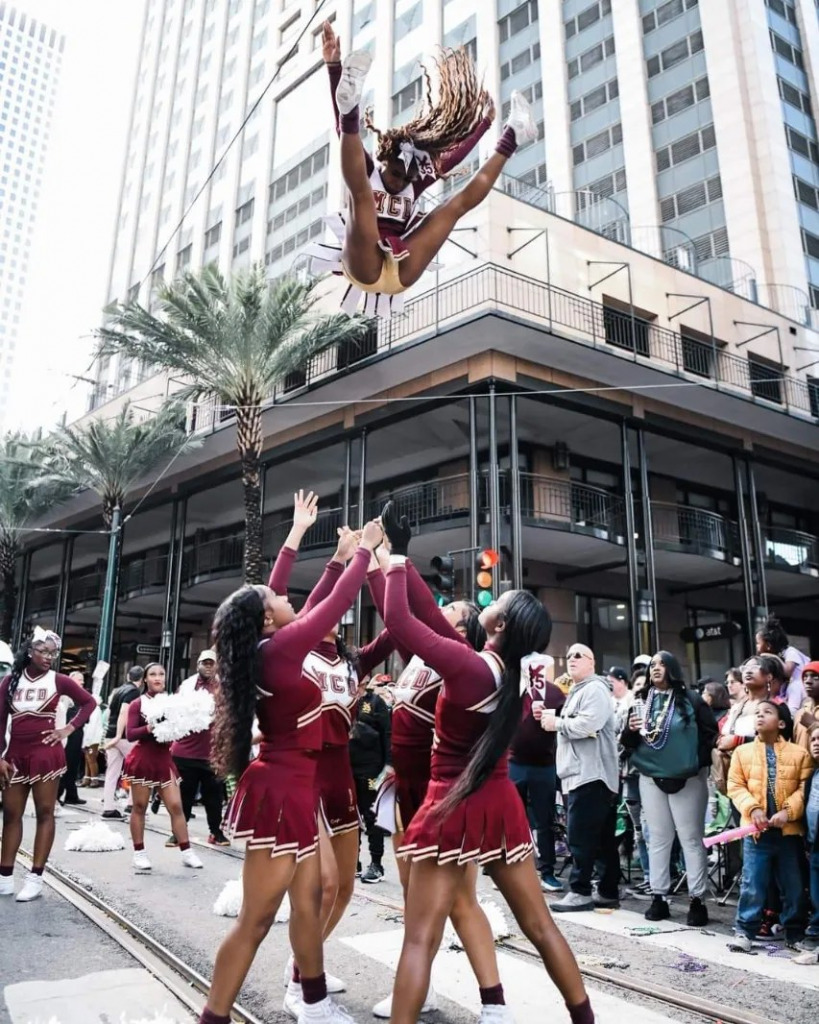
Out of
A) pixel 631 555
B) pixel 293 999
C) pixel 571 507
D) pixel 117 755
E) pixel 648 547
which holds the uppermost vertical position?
pixel 571 507

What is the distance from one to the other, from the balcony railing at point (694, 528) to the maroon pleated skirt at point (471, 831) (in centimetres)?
1937

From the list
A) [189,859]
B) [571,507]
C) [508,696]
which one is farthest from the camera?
[571,507]

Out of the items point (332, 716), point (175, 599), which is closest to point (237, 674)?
point (332, 716)

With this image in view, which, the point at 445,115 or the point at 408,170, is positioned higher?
the point at 445,115

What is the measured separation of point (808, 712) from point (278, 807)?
4.30m

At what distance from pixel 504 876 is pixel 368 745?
16.0 ft

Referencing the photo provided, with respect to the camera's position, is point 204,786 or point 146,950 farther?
point 204,786

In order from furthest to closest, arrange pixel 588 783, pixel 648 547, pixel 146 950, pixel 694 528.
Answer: pixel 694 528
pixel 648 547
pixel 588 783
pixel 146 950

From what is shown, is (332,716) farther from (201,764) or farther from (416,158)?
(201,764)

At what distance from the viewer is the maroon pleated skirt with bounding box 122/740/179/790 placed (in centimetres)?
839

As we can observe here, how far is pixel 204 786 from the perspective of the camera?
10266 millimetres

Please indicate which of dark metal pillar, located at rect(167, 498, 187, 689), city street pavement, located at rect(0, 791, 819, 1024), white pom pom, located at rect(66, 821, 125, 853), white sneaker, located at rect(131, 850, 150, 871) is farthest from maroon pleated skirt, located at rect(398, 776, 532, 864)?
dark metal pillar, located at rect(167, 498, 187, 689)

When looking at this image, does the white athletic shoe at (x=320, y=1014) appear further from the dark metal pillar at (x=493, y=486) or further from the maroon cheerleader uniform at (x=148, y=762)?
→ the dark metal pillar at (x=493, y=486)

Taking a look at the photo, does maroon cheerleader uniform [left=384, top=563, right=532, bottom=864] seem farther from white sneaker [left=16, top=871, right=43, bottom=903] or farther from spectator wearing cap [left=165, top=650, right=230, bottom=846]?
spectator wearing cap [left=165, top=650, right=230, bottom=846]
